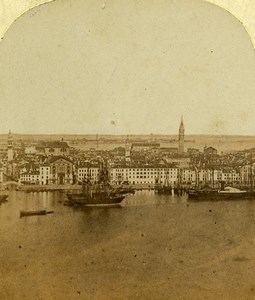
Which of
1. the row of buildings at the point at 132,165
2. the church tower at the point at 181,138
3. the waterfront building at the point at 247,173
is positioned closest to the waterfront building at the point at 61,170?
the row of buildings at the point at 132,165

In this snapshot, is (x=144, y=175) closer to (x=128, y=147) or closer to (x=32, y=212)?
(x=128, y=147)

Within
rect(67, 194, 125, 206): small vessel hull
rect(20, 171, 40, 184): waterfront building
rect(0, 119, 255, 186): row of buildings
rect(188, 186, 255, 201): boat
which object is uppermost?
rect(0, 119, 255, 186): row of buildings

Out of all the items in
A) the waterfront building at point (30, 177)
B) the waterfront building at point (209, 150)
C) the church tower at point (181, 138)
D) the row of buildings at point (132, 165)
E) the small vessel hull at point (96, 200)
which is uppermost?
the church tower at point (181, 138)

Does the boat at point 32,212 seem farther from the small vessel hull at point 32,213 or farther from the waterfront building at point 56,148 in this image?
the waterfront building at point 56,148

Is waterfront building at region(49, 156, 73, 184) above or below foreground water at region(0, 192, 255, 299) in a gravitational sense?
above

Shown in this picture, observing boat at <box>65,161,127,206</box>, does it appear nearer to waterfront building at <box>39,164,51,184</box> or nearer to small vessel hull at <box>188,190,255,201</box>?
waterfront building at <box>39,164,51,184</box>

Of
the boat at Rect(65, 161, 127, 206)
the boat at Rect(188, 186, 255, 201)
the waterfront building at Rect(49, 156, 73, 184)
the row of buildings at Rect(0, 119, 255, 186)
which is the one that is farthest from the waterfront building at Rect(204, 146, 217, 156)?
the waterfront building at Rect(49, 156, 73, 184)

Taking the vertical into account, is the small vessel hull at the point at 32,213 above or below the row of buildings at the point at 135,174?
below
